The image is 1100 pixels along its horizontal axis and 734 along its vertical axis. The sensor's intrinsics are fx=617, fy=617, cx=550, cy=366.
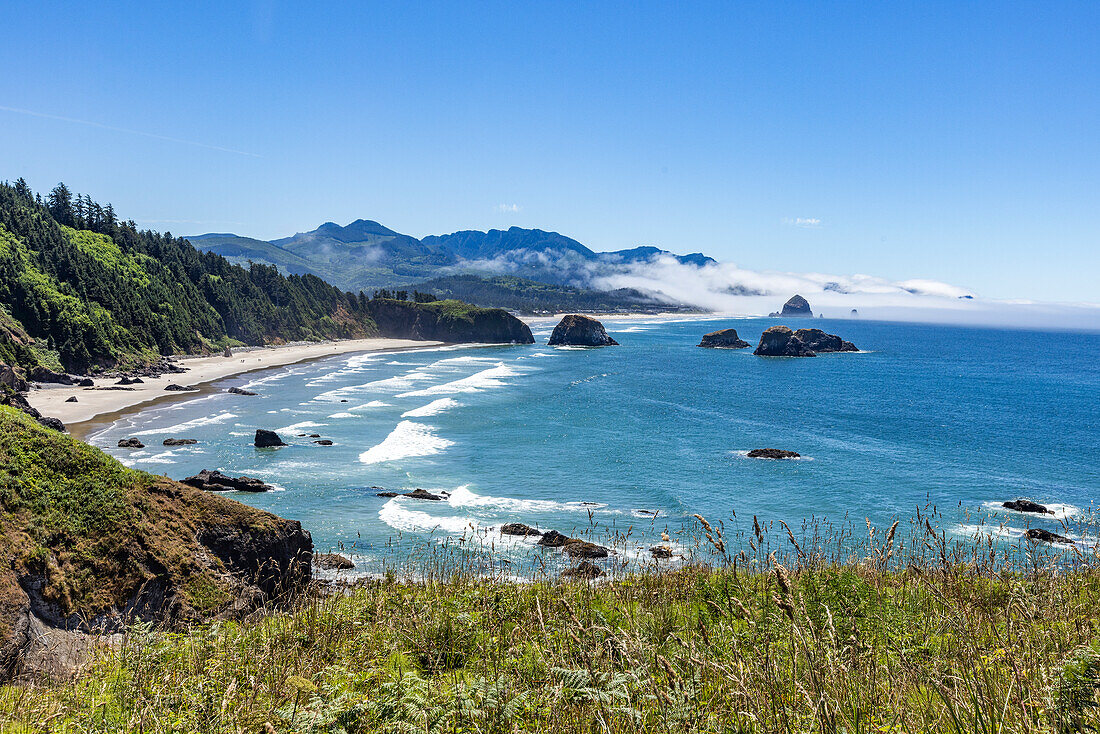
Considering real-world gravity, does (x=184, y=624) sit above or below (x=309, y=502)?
above

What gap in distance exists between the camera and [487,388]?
81625mm

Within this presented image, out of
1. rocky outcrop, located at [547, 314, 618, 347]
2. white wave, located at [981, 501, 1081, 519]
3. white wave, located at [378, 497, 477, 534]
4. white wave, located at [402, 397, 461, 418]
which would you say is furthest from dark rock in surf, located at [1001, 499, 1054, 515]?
rocky outcrop, located at [547, 314, 618, 347]

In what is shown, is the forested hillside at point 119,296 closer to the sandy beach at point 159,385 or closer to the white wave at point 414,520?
the sandy beach at point 159,385

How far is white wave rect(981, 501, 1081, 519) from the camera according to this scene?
106 ft

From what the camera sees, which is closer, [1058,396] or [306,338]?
[1058,396]

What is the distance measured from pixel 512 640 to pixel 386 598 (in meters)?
3.11

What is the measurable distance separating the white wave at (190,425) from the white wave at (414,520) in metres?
27.6

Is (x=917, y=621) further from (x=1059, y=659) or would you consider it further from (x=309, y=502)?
(x=309, y=502)

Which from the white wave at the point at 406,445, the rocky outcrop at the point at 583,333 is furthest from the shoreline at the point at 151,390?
the rocky outcrop at the point at 583,333

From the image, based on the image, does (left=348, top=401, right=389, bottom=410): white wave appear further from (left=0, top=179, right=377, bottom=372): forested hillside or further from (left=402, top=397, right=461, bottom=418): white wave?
(left=0, top=179, right=377, bottom=372): forested hillside

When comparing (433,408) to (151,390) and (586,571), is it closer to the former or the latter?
(151,390)

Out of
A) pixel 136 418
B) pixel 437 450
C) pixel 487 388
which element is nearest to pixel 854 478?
pixel 437 450

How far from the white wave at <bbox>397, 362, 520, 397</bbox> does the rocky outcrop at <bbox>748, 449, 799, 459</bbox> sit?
133ft

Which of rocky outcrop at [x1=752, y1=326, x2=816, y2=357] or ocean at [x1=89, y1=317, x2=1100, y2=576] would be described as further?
rocky outcrop at [x1=752, y1=326, x2=816, y2=357]
